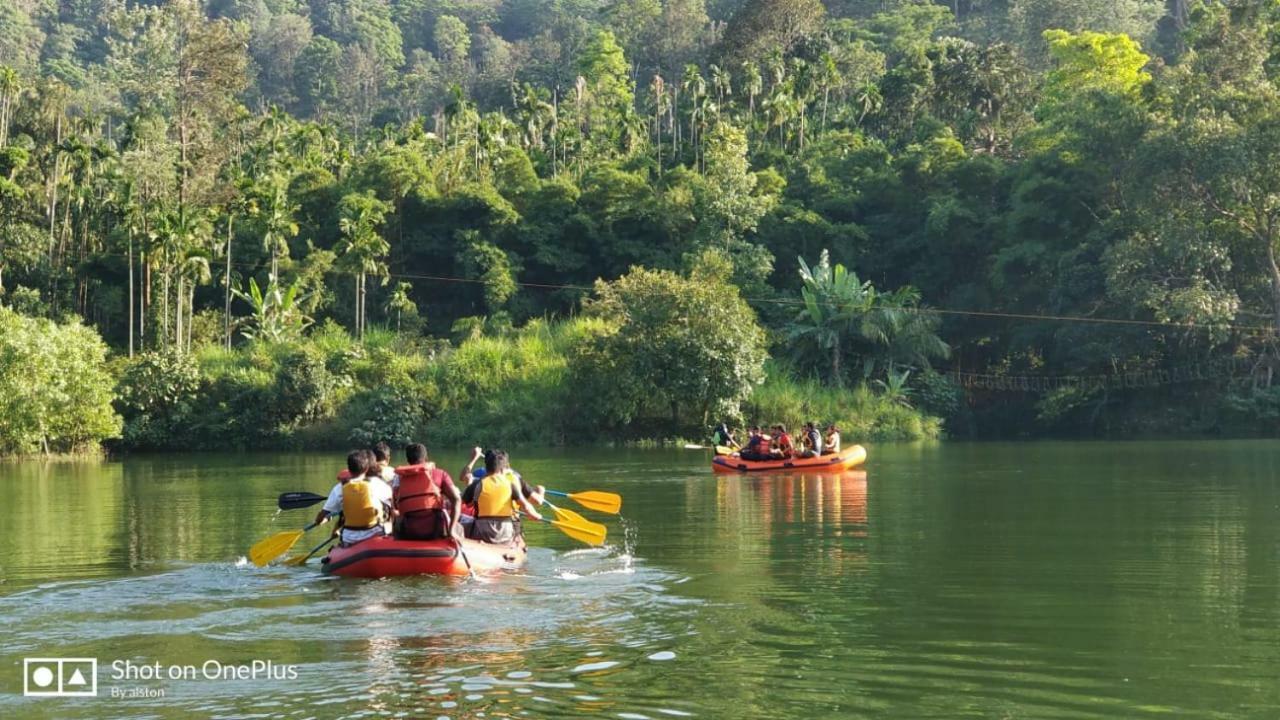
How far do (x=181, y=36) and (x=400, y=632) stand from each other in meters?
72.2

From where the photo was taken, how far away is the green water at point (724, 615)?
1003cm

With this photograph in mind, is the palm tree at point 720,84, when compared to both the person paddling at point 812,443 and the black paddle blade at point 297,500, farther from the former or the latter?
the black paddle blade at point 297,500

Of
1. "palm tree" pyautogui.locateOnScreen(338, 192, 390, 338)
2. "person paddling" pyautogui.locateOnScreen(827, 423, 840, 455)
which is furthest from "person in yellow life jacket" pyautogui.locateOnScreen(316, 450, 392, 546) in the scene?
"palm tree" pyautogui.locateOnScreen(338, 192, 390, 338)

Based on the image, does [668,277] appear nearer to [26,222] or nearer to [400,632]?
[26,222]

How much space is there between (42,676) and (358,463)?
574cm

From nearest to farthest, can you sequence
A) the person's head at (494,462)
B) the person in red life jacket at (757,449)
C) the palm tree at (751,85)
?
the person's head at (494,462)
the person in red life jacket at (757,449)
the palm tree at (751,85)

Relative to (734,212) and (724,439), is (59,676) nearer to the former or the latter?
(724,439)

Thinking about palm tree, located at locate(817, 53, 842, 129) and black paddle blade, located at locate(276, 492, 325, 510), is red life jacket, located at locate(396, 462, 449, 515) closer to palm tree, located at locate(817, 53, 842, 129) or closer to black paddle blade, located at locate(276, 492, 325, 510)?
black paddle blade, located at locate(276, 492, 325, 510)

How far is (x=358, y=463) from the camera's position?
16.3m

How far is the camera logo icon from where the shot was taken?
34.2 feet

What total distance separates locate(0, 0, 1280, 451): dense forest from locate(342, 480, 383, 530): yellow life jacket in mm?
31970

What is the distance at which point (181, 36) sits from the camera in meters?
78.5

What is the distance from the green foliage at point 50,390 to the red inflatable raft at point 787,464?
22.4 m

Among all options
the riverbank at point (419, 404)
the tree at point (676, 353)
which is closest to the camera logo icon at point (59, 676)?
the tree at point (676, 353)
